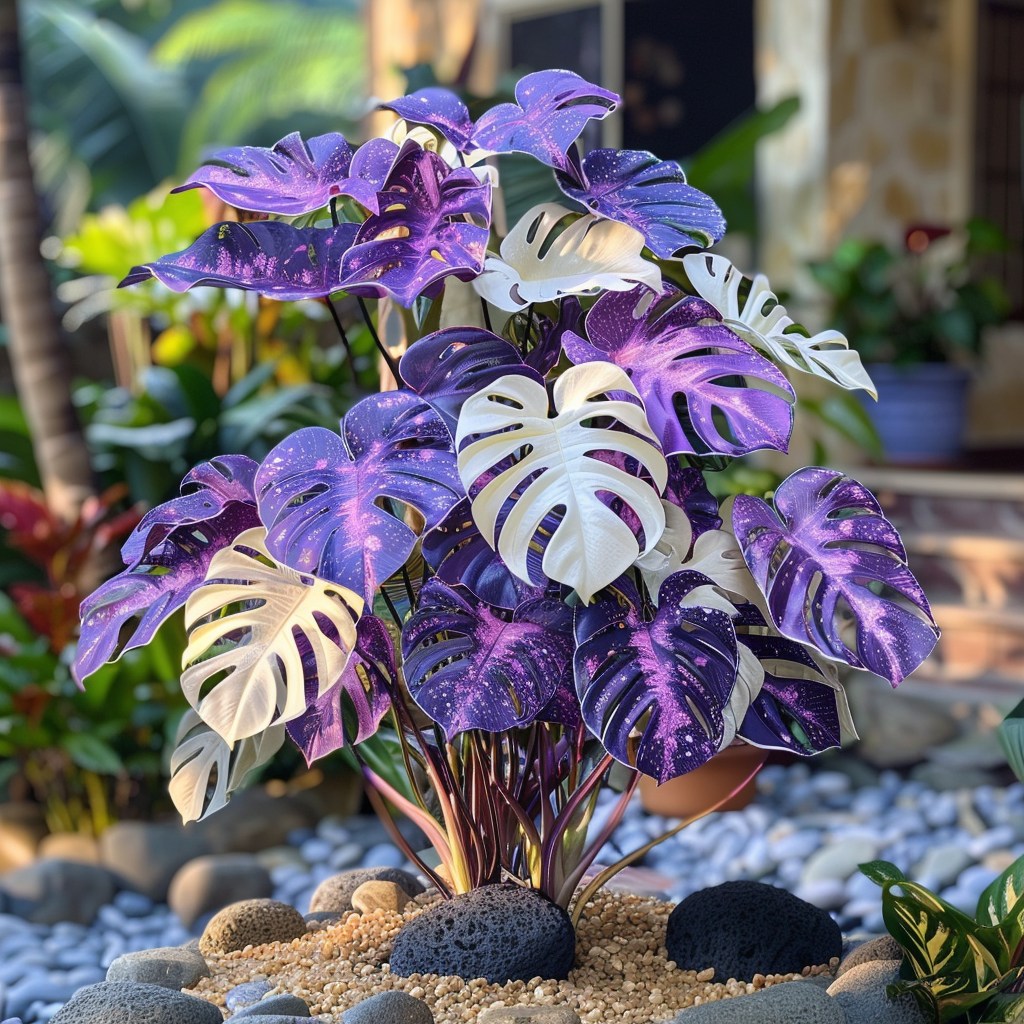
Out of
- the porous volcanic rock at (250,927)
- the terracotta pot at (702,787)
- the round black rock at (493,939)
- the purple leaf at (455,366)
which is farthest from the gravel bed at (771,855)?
the purple leaf at (455,366)

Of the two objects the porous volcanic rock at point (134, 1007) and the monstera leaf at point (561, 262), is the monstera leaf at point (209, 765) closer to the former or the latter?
the porous volcanic rock at point (134, 1007)

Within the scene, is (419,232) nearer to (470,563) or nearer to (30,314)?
(470,563)

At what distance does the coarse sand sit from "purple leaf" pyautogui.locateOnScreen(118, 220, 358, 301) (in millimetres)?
669

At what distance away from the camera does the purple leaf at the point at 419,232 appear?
3.93 feet

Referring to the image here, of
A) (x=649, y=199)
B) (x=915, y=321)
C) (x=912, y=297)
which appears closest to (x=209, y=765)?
(x=649, y=199)

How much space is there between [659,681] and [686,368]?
30 cm

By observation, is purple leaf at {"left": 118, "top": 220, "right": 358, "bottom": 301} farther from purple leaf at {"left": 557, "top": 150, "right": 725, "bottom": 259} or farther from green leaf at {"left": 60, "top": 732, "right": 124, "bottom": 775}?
green leaf at {"left": 60, "top": 732, "right": 124, "bottom": 775}

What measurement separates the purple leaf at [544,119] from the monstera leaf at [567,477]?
219 millimetres

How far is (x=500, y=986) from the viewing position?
131cm

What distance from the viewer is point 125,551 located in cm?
135

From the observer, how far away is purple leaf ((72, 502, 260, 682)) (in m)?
1.27

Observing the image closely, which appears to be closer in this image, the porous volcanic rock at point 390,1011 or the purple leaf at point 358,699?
the porous volcanic rock at point 390,1011

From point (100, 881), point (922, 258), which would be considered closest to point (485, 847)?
point (100, 881)

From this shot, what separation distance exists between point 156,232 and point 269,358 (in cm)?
50
